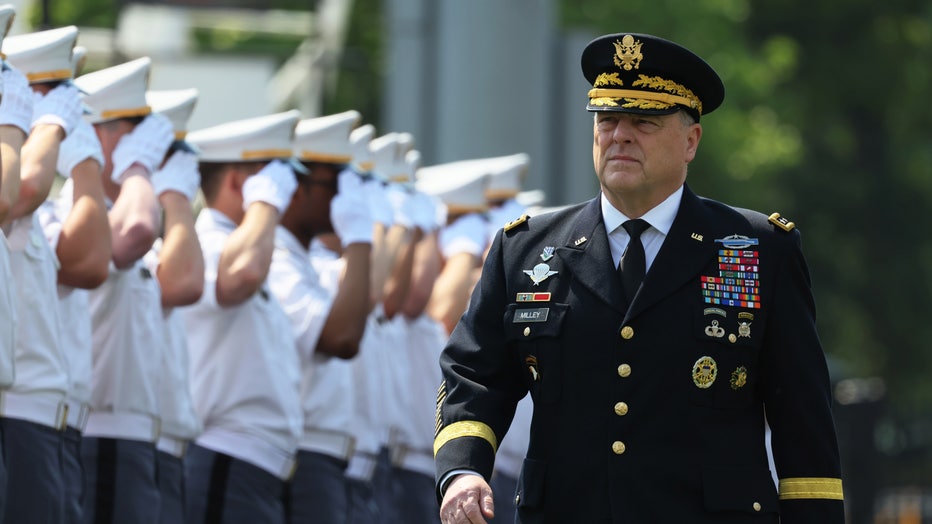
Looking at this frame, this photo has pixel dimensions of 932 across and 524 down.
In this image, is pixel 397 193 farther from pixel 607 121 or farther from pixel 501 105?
pixel 607 121

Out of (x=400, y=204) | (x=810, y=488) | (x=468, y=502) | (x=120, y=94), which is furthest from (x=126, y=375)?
(x=400, y=204)

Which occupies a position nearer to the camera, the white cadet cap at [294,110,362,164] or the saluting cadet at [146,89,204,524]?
the saluting cadet at [146,89,204,524]

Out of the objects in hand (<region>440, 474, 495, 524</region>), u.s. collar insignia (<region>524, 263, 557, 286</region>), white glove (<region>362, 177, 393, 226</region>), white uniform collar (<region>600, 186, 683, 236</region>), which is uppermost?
white uniform collar (<region>600, 186, 683, 236</region>)

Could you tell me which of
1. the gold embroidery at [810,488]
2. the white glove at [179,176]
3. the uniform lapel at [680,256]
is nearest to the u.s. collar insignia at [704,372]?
the uniform lapel at [680,256]

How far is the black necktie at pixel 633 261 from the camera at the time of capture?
4969mm

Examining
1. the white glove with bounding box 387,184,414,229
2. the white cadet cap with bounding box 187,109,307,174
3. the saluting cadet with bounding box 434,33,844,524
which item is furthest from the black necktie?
the white glove with bounding box 387,184,414,229

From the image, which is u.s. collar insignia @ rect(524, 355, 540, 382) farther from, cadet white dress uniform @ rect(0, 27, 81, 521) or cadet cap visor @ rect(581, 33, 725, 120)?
cadet white dress uniform @ rect(0, 27, 81, 521)

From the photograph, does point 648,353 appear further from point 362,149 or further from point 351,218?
point 362,149

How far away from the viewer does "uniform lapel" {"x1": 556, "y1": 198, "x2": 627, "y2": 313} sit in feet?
16.3

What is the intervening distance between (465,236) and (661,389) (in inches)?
222

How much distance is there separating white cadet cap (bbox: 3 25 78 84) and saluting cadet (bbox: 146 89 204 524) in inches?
34.3

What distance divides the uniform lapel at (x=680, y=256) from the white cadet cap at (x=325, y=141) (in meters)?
3.54

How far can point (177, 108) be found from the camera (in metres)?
7.46

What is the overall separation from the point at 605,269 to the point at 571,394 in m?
0.32
